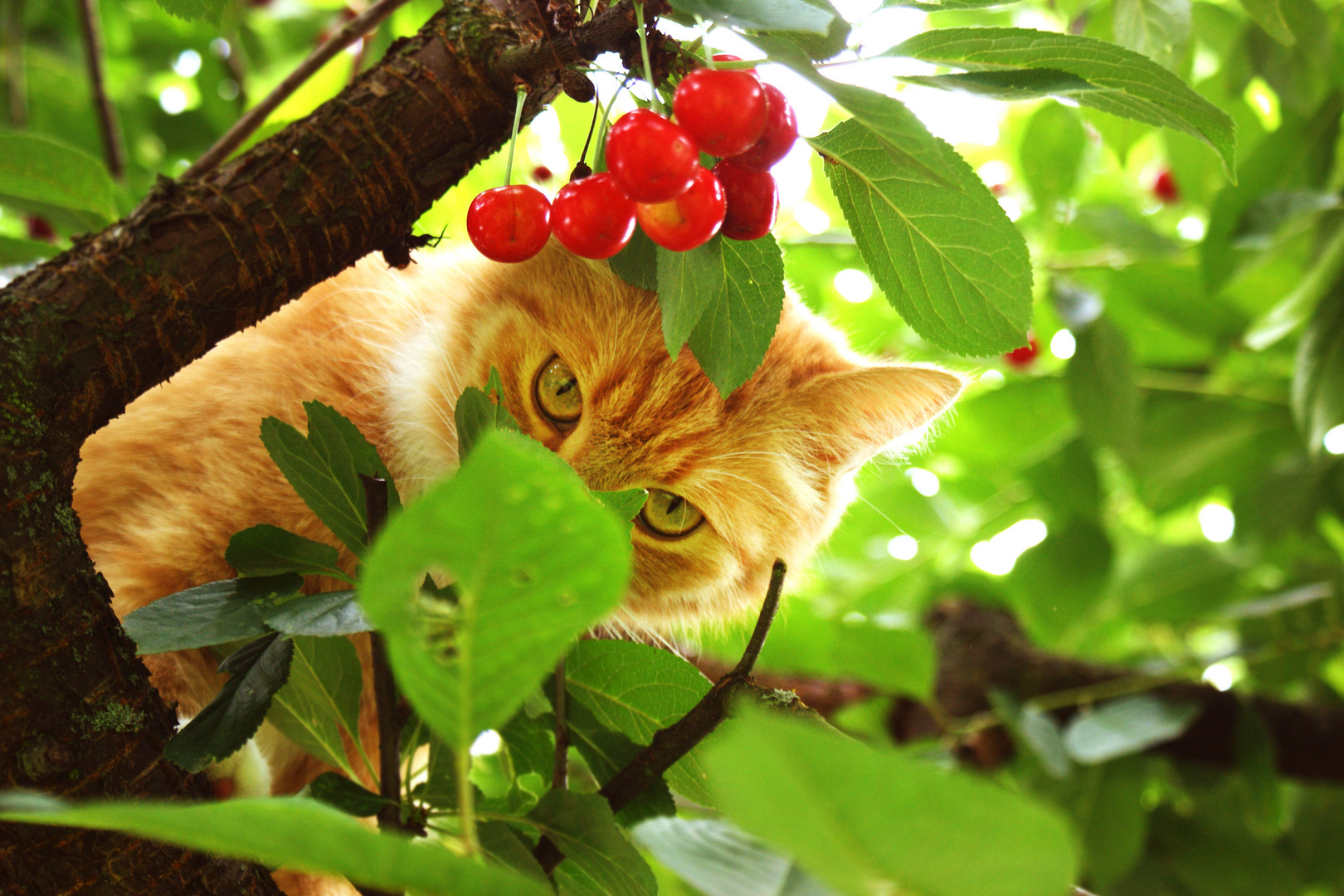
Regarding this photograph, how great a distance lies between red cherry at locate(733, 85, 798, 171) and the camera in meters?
0.66

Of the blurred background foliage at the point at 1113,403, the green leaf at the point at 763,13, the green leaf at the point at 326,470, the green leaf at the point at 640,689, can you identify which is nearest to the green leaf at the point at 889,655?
the blurred background foliage at the point at 1113,403

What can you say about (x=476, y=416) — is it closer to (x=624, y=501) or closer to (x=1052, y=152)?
(x=624, y=501)

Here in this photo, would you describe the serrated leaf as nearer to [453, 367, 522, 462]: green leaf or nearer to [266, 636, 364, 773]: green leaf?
[453, 367, 522, 462]: green leaf

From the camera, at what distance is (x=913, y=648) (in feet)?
5.53

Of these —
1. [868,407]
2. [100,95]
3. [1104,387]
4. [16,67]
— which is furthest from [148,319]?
[1104,387]

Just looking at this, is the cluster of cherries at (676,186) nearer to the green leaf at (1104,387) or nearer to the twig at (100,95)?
the twig at (100,95)

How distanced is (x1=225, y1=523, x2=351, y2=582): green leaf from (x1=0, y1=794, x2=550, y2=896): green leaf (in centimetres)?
38

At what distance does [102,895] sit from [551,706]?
0.35 m

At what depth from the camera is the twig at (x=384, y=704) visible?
0.67 metres

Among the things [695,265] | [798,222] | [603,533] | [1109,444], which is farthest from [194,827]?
[798,222]

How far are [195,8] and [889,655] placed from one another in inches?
56.7

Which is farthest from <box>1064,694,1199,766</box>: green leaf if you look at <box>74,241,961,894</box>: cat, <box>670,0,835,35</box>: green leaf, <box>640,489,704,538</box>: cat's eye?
<box>670,0,835,35</box>: green leaf

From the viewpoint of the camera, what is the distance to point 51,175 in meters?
1.03

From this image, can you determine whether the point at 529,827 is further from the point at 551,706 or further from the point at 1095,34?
the point at 1095,34
